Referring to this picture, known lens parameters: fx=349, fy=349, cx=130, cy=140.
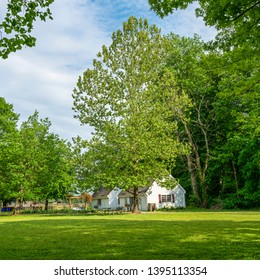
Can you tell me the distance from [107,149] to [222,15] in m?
25.9

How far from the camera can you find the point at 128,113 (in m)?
34.0

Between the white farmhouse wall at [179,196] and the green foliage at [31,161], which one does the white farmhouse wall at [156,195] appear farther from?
the green foliage at [31,161]

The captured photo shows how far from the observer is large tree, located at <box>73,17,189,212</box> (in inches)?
1321

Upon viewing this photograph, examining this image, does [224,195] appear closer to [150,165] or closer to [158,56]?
[150,165]

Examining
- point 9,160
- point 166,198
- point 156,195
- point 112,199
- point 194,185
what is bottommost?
point 166,198

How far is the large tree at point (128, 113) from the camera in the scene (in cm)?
3356

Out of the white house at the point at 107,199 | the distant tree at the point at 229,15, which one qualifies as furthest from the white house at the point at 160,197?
the distant tree at the point at 229,15

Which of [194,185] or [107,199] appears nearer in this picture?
[194,185]

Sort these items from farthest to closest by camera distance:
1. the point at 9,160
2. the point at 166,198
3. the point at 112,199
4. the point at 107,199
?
the point at 107,199
the point at 112,199
the point at 166,198
the point at 9,160

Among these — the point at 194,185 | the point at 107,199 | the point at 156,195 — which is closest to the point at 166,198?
the point at 156,195

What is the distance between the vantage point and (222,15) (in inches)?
344

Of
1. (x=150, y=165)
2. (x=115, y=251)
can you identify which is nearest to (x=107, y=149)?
(x=150, y=165)

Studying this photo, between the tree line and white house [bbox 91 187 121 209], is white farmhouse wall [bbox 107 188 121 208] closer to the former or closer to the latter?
white house [bbox 91 187 121 209]

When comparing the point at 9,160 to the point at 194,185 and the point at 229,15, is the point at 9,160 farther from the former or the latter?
the point at 229,15
